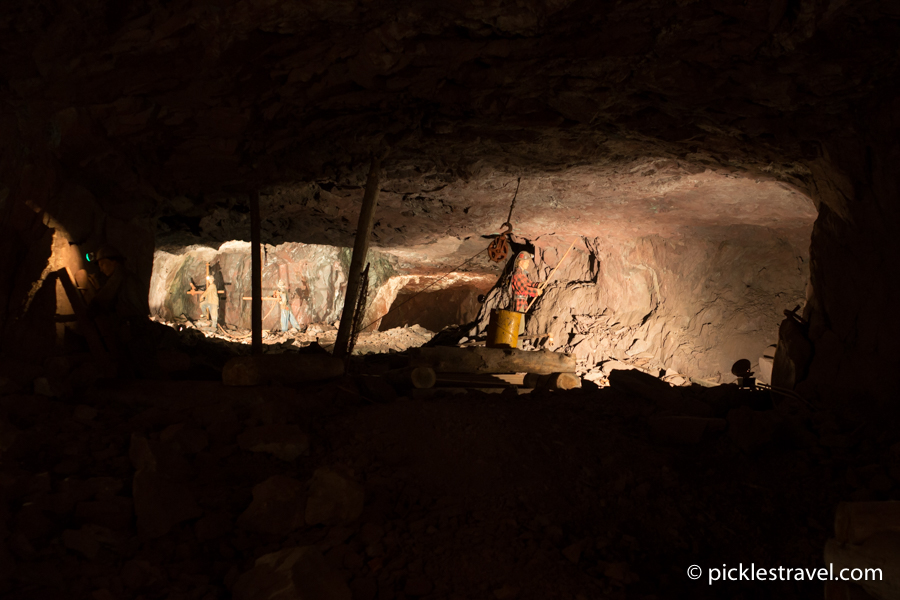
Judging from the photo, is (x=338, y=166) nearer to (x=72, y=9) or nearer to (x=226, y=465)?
(x=72, y=9)

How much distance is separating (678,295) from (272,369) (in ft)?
27.5

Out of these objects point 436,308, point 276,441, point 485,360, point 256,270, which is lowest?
point 276,441

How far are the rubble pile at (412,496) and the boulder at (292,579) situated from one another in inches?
0.4

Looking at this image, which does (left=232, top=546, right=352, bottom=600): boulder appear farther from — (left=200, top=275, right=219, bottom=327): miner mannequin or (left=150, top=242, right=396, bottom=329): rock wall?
(left=200, top=275, right=219, bottom=327): miner mannequin

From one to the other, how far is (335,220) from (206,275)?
1389 cm

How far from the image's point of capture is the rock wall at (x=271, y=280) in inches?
822

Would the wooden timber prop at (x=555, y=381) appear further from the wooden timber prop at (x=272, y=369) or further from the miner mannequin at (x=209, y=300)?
the miner mannequin at (x=209, y=300)

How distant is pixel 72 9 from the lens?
420 cm

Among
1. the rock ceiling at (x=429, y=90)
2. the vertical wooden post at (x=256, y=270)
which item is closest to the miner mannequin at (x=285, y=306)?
the rock ceiling at (x=429, y=90)

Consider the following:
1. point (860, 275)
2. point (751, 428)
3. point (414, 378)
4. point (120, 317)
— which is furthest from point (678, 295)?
point (120, 317)

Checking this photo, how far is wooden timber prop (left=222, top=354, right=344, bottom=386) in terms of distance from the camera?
16.2 ft

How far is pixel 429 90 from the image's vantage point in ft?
16.0

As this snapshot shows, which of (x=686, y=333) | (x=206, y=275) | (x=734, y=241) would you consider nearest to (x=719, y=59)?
(x=734, y=241)

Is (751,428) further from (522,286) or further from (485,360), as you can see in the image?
(522,286)
